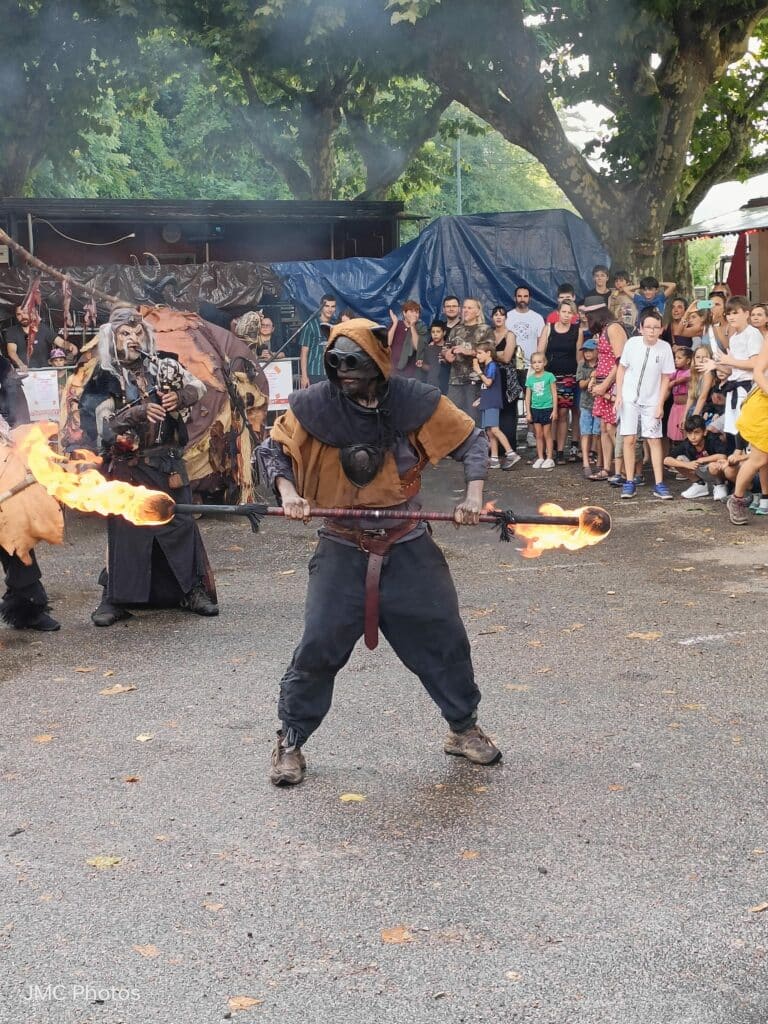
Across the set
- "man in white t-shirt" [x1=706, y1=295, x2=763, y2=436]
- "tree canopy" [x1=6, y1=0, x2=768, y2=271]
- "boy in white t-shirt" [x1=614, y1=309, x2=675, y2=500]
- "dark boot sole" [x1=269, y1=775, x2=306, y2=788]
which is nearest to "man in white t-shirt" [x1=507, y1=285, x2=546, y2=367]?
"tree canopy" [x1=6, y1=0, x2=768, y2=271]

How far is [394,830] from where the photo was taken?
4.64 meters

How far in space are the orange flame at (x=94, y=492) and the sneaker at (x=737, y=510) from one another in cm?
560

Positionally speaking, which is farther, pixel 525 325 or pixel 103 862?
pixel 525 325

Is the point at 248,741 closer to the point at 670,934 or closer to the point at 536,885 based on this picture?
the point at 536,885

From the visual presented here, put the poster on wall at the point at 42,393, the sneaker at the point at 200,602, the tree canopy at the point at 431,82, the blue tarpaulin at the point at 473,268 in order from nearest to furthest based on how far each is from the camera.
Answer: the sneaker at the point at 200,602 → the poster on wall at the point at 42,393 → the tree canopy at the point at 431,82 → the blue tarpaulin at the point at 473,268

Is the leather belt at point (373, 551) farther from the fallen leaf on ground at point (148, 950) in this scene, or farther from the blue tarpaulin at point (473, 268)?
the blue tarpaulin at point (473, 268)

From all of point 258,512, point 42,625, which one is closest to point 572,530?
point 258,512

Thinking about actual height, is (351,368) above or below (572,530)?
above

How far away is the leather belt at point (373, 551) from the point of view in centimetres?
502

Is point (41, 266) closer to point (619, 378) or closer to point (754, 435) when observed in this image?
point (619, 378)

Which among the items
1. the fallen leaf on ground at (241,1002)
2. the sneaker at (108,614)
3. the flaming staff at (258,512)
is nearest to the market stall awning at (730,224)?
the sneaker at (108,614)

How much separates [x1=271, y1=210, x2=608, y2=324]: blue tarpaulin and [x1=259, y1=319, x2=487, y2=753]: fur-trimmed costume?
11.3 m

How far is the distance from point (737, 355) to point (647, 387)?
0.89 meters

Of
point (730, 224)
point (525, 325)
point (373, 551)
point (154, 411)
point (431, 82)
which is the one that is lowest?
point (373, 551)
